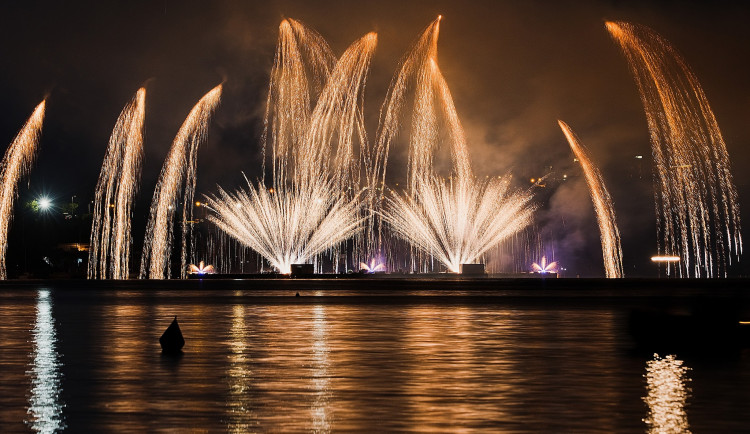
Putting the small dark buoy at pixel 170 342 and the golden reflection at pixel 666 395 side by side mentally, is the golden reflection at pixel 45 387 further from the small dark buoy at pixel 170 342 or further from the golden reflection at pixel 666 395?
the golden reflection at pixel 666 395

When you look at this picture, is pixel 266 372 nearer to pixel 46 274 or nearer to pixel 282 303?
pixel 282 303

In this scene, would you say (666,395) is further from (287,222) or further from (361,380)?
(287,222)

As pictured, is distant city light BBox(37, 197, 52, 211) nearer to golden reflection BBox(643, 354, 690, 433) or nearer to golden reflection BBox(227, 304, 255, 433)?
golden reflection BBox(227, 304, 255, 433)

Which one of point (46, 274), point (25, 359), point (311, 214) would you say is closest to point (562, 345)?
point (25, 359)

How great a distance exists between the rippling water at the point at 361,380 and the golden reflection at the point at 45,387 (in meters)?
0.03

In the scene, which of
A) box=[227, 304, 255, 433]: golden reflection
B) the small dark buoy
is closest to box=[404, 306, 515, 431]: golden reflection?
box=[227, 304, 255, 433]: golden reflection

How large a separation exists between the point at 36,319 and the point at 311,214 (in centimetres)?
4339

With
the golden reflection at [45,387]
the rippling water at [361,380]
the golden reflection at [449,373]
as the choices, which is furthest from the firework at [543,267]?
the golden reflection at [45,387]

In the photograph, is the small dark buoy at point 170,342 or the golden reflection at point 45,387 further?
the small dark buoy at point 170,342

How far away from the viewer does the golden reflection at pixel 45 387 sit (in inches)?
512

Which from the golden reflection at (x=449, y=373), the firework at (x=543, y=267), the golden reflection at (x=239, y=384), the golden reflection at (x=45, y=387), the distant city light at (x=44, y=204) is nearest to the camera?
the golden reflection at (x=45, y=387)

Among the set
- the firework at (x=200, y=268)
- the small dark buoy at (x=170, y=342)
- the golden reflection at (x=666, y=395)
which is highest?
the firework at (x=200, y=268)

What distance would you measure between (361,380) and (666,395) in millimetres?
4917

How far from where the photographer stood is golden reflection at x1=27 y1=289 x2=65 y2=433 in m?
13.0
